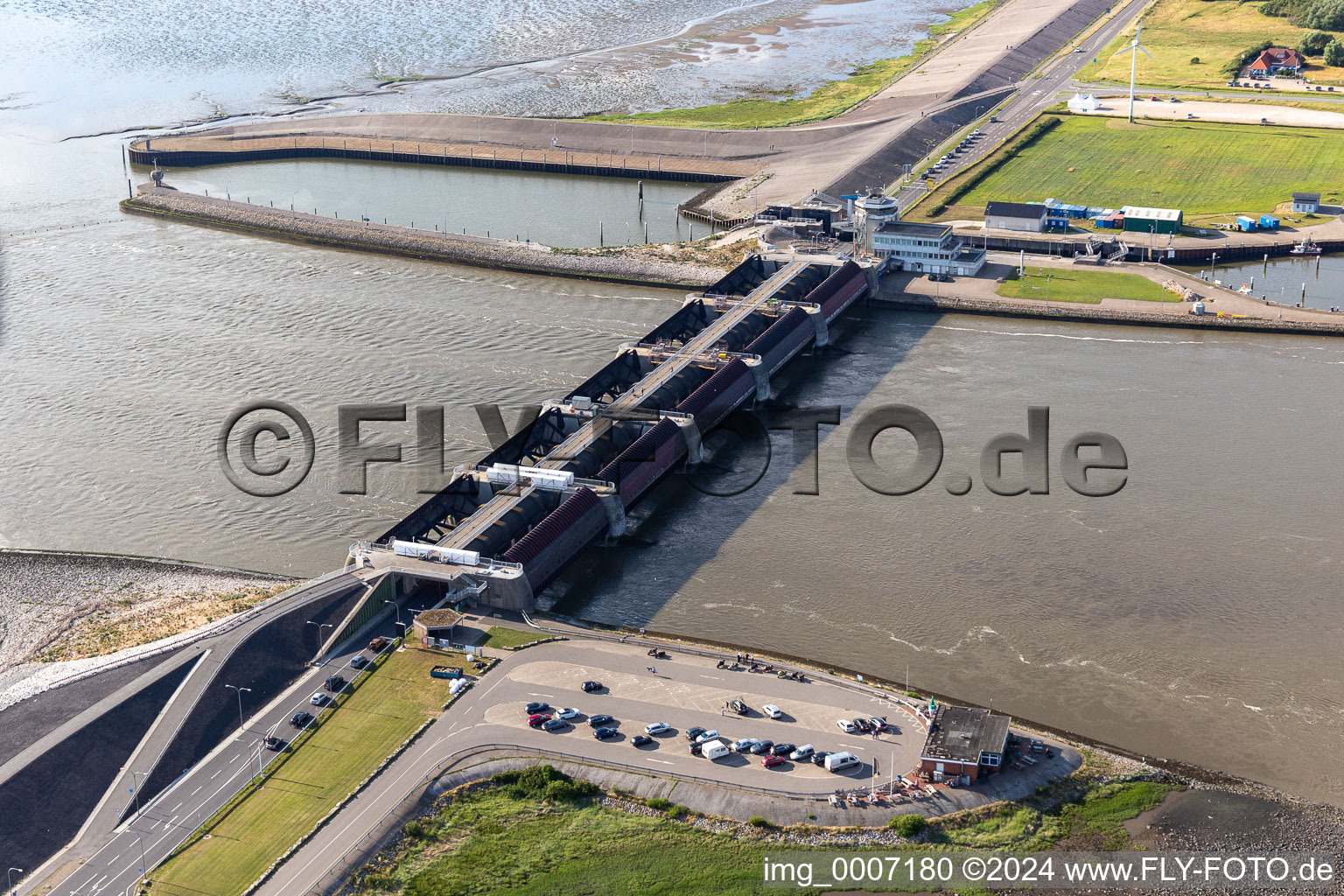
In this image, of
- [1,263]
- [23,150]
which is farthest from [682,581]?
[23,150]

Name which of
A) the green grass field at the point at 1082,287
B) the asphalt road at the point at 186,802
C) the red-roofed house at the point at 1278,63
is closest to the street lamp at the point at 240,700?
the asphalt road at the point at 186,802

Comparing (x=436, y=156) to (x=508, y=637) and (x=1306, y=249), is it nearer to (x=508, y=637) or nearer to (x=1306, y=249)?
(x=1306, y=249)

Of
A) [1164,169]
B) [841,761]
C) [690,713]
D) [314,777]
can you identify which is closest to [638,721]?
[690,713]

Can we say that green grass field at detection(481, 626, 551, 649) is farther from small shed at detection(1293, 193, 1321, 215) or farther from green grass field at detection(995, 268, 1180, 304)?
small shed at detection(1293, 193, 1321, 215)

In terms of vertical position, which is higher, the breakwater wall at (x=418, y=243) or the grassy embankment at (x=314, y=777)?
the breakwater wall at (x=418, y=243)

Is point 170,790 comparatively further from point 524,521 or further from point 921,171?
point 921,171

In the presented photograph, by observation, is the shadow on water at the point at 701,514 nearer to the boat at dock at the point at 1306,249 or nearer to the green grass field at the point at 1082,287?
the green grass field at the point at 1082,287
